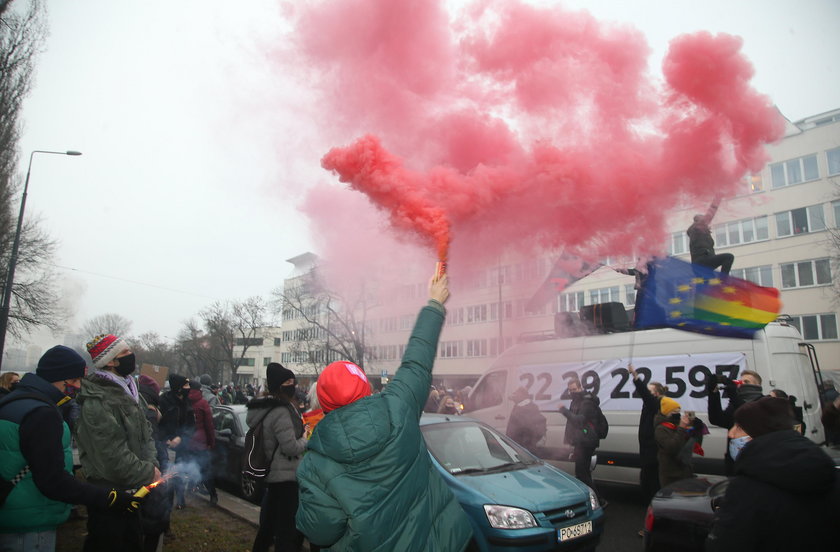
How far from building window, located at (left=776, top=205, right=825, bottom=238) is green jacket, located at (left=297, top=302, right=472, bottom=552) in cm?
3151

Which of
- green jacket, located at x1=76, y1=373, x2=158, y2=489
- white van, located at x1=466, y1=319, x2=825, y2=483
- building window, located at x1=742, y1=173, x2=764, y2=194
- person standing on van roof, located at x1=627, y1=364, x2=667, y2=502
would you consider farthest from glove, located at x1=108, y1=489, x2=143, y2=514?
building window, located at x1=742, y1=173, x2=764, y2=194

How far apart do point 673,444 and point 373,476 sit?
570 centimetres

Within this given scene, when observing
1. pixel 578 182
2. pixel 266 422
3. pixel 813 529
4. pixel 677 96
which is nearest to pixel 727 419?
pixel 578 182

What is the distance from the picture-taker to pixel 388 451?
6.91ft

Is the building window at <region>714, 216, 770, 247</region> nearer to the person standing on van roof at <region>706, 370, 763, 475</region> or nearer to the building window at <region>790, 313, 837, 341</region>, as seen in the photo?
the building window at <region>790, 313, 837, 341</region>

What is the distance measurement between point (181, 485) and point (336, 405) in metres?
6.03

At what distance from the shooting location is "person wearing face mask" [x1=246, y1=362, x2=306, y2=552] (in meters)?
4.40

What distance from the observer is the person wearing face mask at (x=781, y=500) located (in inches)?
82.5

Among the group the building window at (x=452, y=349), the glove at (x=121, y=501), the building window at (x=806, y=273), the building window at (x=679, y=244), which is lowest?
the glove at (x=121, y=501)

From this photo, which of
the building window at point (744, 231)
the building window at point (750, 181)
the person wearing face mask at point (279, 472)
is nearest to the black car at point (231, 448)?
the person wearing face mask at point (279, 472)

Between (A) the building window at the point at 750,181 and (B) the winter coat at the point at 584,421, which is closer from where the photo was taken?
(B) the winter coat at the point at 584,421

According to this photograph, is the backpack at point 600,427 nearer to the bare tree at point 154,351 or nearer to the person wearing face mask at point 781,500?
the person wearing face mask at point 781,500

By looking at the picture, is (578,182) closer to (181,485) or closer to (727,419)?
(727,419)

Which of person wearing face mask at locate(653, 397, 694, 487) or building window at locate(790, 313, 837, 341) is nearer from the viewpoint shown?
person wearing face mask at locate(653, 397, 694, 487)
